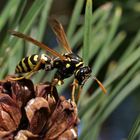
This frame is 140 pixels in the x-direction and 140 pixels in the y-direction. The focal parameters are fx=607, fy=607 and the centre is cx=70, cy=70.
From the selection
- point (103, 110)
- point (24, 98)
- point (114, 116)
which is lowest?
point (114, 116)

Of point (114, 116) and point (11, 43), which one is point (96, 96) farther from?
point (114, 116)

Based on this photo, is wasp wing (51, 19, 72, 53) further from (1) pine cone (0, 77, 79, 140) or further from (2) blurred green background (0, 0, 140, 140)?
(1) pine cone (0, 77, 79, 140)

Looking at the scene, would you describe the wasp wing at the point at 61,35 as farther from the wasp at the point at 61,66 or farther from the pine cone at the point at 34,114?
→ the pine cone at the point at 34,114

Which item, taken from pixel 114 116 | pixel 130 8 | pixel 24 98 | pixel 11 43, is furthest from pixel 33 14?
pixel 114 116

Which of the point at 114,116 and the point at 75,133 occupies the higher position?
the point at 75,133

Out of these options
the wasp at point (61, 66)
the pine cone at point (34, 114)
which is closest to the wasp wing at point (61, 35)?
the wasp at point (61, 66)

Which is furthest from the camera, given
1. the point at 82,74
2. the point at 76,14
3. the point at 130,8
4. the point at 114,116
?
the point at 114,116

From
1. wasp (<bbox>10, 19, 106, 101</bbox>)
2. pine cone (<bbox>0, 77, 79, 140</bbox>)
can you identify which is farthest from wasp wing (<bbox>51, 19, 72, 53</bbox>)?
pine cone (<bbox>0, 77, 79, 140</bbox>)

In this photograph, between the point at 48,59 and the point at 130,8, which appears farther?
the point at 130,8
